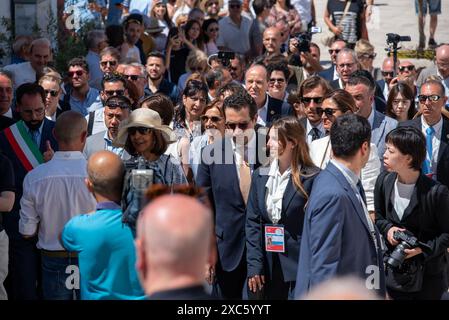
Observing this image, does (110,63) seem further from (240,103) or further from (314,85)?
(240,103)

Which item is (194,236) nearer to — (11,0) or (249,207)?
(249,207)

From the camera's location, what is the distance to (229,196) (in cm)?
684

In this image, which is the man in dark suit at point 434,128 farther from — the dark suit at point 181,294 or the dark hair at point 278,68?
the dark suit at point 181,294

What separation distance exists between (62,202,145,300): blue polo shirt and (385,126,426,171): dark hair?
2474 millimetres

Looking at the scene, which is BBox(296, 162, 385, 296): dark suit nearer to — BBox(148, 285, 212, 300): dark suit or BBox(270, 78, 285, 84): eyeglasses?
BBox(148, 285, 212, 300): dark suit

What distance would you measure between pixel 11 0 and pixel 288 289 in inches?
313

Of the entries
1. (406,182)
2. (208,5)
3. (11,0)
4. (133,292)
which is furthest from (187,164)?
(208,5)

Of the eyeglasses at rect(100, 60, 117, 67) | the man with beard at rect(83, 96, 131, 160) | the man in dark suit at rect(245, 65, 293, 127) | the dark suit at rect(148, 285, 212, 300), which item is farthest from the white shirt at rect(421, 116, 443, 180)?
the dark suit at rect(148, 285, 212, 300)

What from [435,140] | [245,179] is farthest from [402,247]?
[435,140]

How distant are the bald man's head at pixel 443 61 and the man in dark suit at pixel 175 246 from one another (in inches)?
334

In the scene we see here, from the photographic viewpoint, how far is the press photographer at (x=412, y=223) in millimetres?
6531

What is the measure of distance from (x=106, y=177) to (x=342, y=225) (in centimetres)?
131

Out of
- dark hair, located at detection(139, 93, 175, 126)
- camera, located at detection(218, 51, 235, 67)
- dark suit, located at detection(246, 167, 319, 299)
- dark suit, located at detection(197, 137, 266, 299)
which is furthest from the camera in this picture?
camera, located at detection(218, 51, 235, 67)

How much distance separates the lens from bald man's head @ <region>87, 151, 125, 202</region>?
16.7 feet
